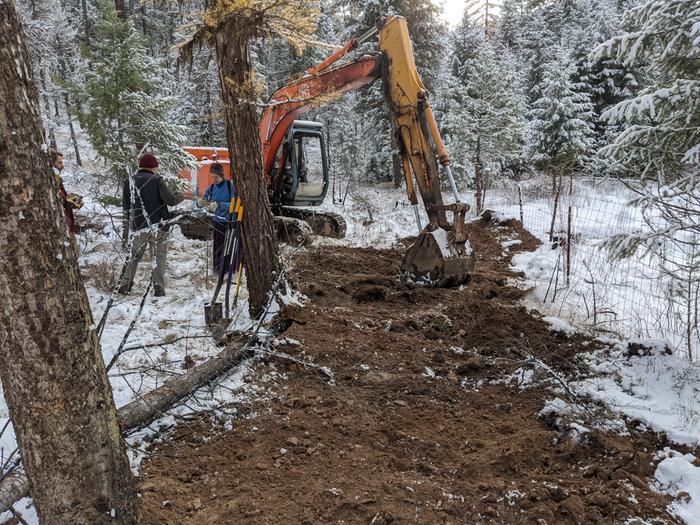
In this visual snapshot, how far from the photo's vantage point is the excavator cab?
32.3ft

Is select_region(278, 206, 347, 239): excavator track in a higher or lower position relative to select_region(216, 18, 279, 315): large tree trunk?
lower

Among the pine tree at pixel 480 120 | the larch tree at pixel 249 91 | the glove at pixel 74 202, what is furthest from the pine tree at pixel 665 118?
the pine tree at pixel 480 120

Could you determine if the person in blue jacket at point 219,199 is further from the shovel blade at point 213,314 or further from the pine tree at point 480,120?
the pine tree at point 480,120

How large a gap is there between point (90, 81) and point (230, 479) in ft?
30.8

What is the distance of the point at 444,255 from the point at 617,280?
280cm

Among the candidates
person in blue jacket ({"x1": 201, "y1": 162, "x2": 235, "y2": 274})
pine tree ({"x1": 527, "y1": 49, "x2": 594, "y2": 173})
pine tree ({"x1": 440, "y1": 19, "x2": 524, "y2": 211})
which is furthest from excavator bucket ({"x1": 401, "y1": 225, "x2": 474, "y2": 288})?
pine tree ({"x1": 527, "y1": 49, "x2": 594, "y2": 173})

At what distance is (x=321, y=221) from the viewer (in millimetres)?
10711

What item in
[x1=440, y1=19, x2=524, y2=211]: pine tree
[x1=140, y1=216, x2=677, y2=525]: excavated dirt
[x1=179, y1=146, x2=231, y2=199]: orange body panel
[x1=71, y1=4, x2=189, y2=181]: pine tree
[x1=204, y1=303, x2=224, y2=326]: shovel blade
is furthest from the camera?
[x1=440, y1=19, x2=524, y2=211]: pine tree

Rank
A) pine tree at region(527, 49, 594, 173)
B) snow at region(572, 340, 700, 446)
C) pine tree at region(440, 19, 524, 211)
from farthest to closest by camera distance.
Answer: pine tree at region(527, 49, 594, 173), pine tree at region(440, 19, 524, 211), snow at region(572, 340, 700, 446)

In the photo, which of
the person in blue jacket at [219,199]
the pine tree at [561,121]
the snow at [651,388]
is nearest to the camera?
the snow at [651,388]

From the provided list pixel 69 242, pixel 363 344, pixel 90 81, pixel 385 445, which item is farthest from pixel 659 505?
pixel 90 81

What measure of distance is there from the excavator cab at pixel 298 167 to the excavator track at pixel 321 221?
0.69ft

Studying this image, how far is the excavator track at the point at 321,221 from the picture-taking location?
10541 mm

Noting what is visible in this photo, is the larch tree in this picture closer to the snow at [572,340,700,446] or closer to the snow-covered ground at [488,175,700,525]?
the snow-covered ground at [488,175,700,525]
